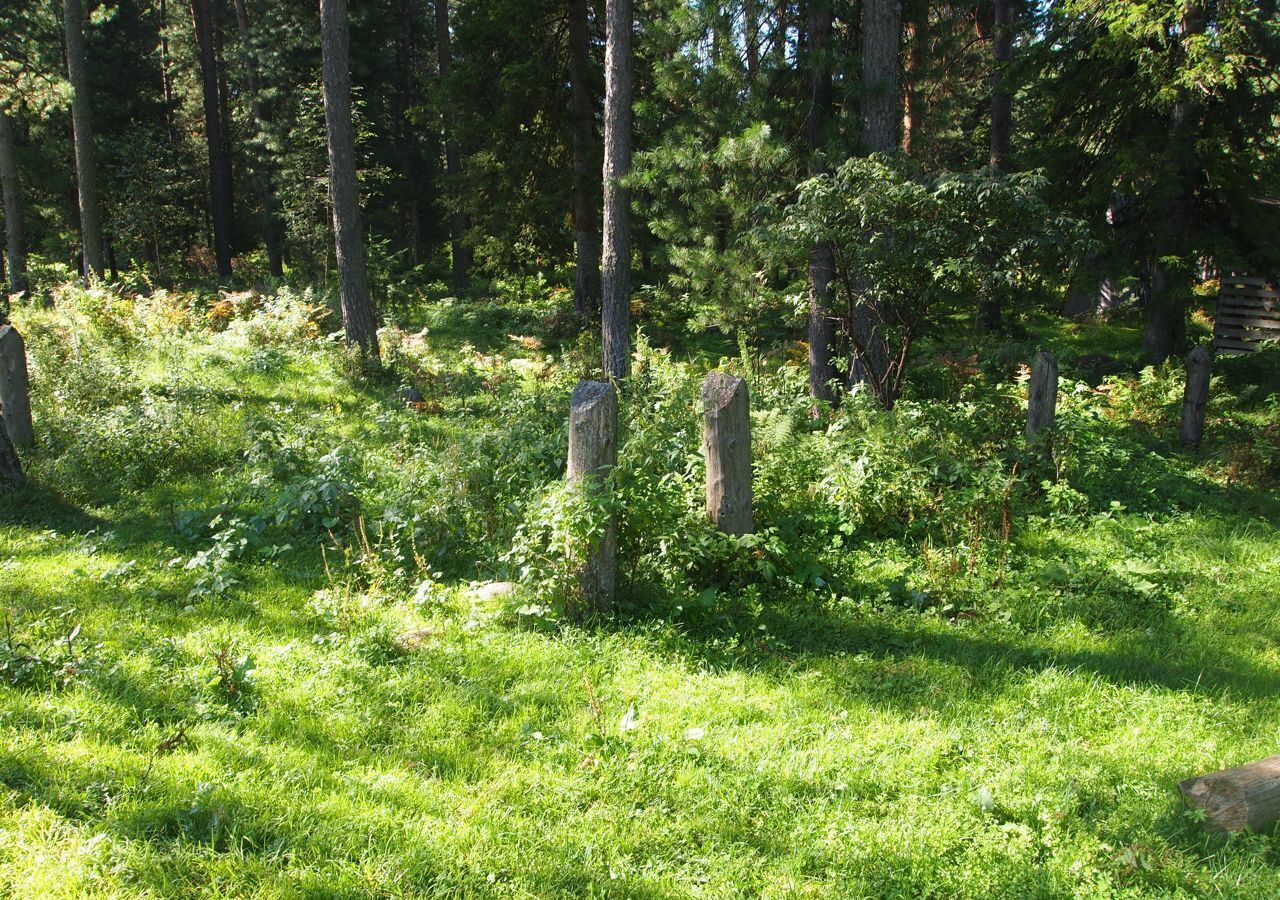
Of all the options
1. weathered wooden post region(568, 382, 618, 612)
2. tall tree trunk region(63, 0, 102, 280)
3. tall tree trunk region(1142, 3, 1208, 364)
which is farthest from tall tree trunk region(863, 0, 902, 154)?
tall tree trunk region(63, 0, 102, 280)

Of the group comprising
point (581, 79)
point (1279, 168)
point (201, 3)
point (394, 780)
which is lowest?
point (394, 780)

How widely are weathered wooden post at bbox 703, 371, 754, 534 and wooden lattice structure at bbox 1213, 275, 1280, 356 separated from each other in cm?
1385

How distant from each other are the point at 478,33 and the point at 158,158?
1657 centimetres

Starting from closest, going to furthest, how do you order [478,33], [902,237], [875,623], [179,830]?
[179,830], [875,623], [902,237], [478,33]

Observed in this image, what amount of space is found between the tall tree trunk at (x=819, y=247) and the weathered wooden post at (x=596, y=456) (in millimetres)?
5463

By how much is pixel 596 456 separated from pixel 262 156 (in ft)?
85.5

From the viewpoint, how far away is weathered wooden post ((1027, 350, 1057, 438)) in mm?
8492

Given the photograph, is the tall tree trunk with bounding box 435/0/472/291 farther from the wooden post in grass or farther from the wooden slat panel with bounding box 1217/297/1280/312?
the wooden post in grass

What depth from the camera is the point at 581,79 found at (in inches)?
678

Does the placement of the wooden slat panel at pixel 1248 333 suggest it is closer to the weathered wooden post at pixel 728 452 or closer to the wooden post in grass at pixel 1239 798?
the weathered wooden post at pixel 728 452

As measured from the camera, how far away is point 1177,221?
1320 centimetres

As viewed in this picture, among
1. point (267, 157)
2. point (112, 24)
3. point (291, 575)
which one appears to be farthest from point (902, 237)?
point (112, 24)

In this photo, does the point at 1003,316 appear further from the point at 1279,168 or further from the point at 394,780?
the point at 394,780

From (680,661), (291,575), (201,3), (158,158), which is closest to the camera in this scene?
(680,661)
